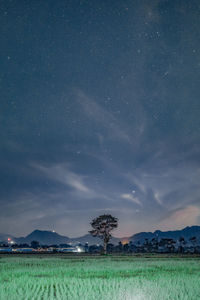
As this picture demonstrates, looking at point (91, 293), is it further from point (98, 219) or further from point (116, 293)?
point (98, 219)

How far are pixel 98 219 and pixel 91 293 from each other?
2556 inches

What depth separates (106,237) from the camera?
233 ft

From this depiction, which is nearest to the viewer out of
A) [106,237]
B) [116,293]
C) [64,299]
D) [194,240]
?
[64,299]

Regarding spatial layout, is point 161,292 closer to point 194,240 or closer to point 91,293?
point 91,293

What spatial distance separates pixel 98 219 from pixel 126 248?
211 ft

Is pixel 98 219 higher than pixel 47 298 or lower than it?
higher

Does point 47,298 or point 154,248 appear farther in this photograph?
point 154,248

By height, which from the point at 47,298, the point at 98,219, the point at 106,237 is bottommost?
the point at 47,298

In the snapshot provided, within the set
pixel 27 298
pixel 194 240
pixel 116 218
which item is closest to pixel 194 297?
pixel 27 298

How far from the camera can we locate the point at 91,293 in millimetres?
8500

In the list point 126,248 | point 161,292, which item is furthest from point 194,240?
point 161,292

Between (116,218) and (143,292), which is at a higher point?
(116,218)

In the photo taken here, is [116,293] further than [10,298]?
Answer: Yes

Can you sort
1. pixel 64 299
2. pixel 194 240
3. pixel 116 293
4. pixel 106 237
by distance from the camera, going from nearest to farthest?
pixel 64 299, pixel 116 293, pixel 106 237, pixel 194 240
